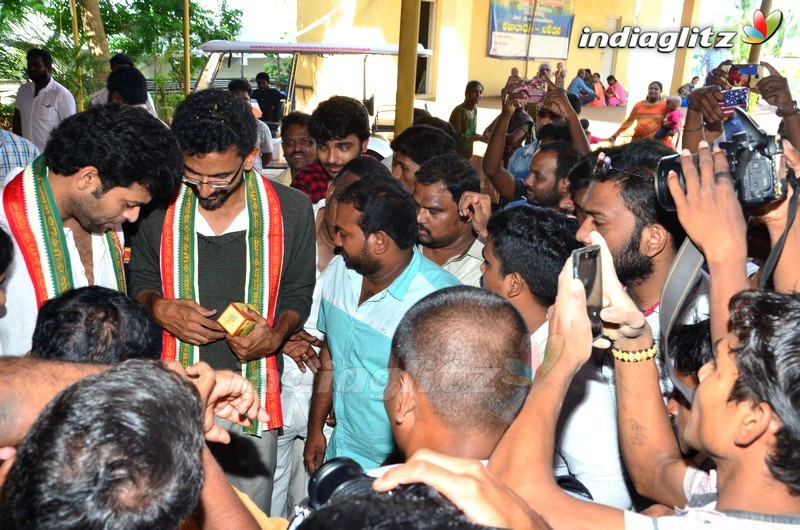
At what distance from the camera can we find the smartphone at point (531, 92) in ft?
19.9

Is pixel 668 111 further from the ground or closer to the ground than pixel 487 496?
further from the ground

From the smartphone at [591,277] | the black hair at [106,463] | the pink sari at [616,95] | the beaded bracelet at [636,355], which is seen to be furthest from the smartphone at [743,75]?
the pink sari at [616,95]

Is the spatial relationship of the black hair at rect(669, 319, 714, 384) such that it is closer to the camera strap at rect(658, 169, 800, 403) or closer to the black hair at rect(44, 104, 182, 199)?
the camera strap at rect(658, 169, 800, 403)

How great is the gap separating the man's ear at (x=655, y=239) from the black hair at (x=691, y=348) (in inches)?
17.5

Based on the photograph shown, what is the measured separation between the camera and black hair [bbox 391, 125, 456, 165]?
14.6 feet

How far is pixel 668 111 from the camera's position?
10086mm

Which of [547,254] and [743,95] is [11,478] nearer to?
[547,254]

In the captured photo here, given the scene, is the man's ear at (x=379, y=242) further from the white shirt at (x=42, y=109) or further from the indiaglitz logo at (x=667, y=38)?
the indiaglitz logo at (x=667, y=38)

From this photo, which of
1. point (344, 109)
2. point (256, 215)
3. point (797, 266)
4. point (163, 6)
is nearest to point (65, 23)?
point (163, 6)

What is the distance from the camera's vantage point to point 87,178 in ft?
8.32

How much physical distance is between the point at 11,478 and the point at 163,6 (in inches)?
913

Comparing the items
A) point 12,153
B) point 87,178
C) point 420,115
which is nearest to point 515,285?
point 87,178

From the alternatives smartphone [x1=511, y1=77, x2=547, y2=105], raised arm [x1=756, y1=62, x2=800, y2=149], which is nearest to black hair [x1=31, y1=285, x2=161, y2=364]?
raised arm [x1=756, y1=62, x2=800, y2=149]

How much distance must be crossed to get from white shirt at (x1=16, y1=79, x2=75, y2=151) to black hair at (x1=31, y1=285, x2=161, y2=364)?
20.3ft
